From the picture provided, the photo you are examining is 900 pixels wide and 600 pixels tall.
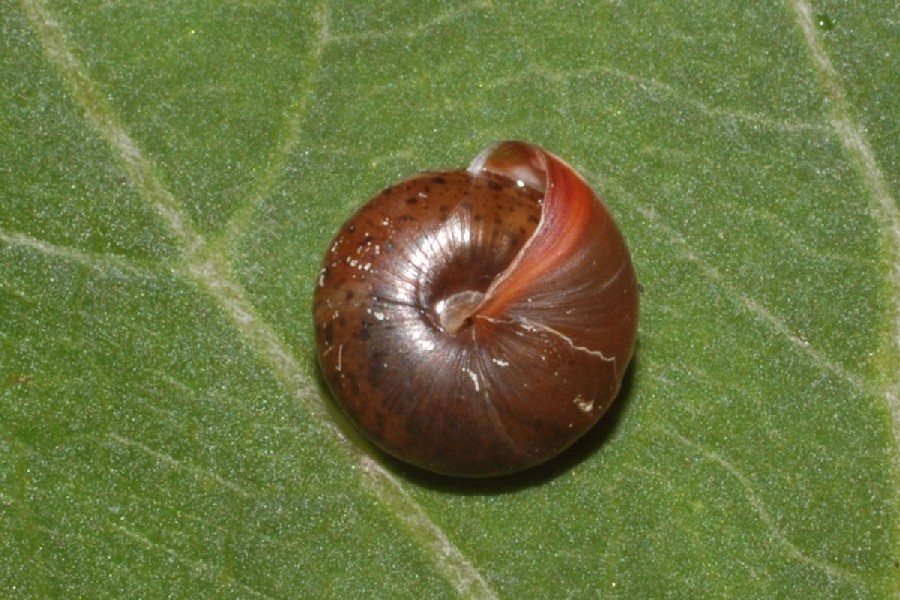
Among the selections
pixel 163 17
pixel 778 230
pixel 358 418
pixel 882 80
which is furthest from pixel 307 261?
pixel 882 80

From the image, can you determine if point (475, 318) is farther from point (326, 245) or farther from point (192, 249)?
point (192, 249)

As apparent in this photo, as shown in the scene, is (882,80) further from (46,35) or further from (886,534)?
(46,35)

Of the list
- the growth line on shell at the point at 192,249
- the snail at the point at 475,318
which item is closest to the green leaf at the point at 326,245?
the growth line on shell at the point at 192,249

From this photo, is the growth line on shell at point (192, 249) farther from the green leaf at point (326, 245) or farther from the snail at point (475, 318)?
the snail at point (475, 318)

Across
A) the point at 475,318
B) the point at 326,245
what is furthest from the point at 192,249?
the point at 475,318

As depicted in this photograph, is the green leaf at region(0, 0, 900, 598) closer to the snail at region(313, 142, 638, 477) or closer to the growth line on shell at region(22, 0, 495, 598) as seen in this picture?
the growth line on shell at region(22, 0, 495, 598)
